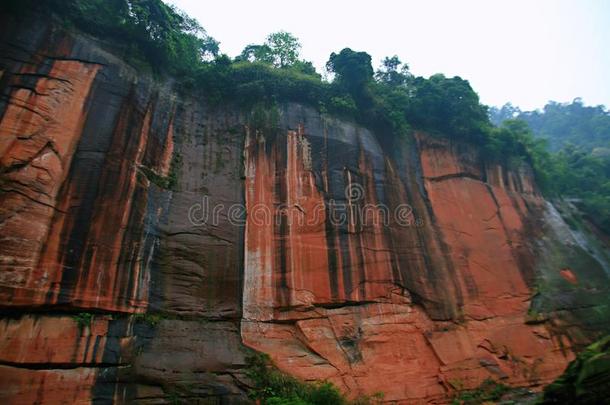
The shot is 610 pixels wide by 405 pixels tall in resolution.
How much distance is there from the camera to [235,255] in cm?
1083

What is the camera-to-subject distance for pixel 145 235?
32.0 feet

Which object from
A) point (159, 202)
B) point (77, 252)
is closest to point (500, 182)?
point (159, 202)

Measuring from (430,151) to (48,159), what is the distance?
41.3ft

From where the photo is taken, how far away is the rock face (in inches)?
320

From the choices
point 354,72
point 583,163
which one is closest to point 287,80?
point 354,72

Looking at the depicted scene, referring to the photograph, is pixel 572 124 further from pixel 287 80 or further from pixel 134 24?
pixel 134 24

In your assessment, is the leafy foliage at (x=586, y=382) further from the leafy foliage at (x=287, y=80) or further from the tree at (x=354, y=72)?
the tree at (x=354, y=72)

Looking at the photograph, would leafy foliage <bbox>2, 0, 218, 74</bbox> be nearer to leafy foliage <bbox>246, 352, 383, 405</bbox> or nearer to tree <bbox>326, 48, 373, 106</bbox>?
tree <bbox>326, 48, 373, 106</bbox>

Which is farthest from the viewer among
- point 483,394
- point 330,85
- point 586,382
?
point 330,85

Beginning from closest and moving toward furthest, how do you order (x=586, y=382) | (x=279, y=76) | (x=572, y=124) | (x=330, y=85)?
(x=586, y=382) → (x=279, y=76) → (x=330, y=85) → (x=572, y=124)

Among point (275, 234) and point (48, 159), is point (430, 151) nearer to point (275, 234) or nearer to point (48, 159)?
point (275, 234)

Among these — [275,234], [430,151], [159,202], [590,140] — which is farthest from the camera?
[590,140]

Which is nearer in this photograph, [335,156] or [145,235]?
[145,235]

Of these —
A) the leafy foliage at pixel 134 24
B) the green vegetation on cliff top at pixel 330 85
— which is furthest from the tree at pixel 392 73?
the leafy foliage at pixel 134 24
